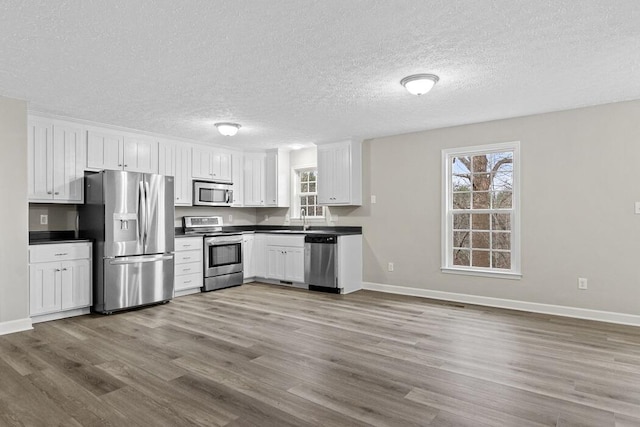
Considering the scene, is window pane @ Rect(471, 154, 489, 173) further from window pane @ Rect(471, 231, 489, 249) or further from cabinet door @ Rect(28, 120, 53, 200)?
cabinet door @ Rect(28, 120, 53, 200)

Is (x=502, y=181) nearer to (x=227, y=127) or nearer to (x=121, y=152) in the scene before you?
(x=227, y=127)

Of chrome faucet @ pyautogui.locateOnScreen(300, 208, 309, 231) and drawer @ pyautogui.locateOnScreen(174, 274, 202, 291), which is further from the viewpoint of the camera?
chrome faucet @ pyautogui.locateOnScreen(300, 208, 309, 231)

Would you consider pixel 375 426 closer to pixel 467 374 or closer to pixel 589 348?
pixel 467 374

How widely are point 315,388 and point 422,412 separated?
0.70 m

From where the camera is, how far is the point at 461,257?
17.2 feet

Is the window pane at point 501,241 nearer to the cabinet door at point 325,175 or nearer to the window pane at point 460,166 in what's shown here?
the window pane at point 460,166

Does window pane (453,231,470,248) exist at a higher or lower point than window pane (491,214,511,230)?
lower

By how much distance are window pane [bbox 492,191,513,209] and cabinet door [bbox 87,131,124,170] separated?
16.1ft

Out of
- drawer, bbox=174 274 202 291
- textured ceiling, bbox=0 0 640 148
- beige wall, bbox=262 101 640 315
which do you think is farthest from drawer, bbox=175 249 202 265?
beige wall, bbox=262 101 640 315

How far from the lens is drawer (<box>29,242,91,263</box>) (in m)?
4.08

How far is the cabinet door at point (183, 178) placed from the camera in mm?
5828

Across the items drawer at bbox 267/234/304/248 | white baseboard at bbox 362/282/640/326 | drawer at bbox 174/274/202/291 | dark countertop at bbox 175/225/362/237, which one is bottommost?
white baseboard at bbox 362/282/640/326

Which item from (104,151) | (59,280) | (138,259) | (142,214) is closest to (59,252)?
(59,280)

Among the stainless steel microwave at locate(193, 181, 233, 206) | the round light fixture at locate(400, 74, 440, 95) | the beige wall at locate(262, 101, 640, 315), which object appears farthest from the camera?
the stainless steel microwave at locate(193, 181, 233, 206)
